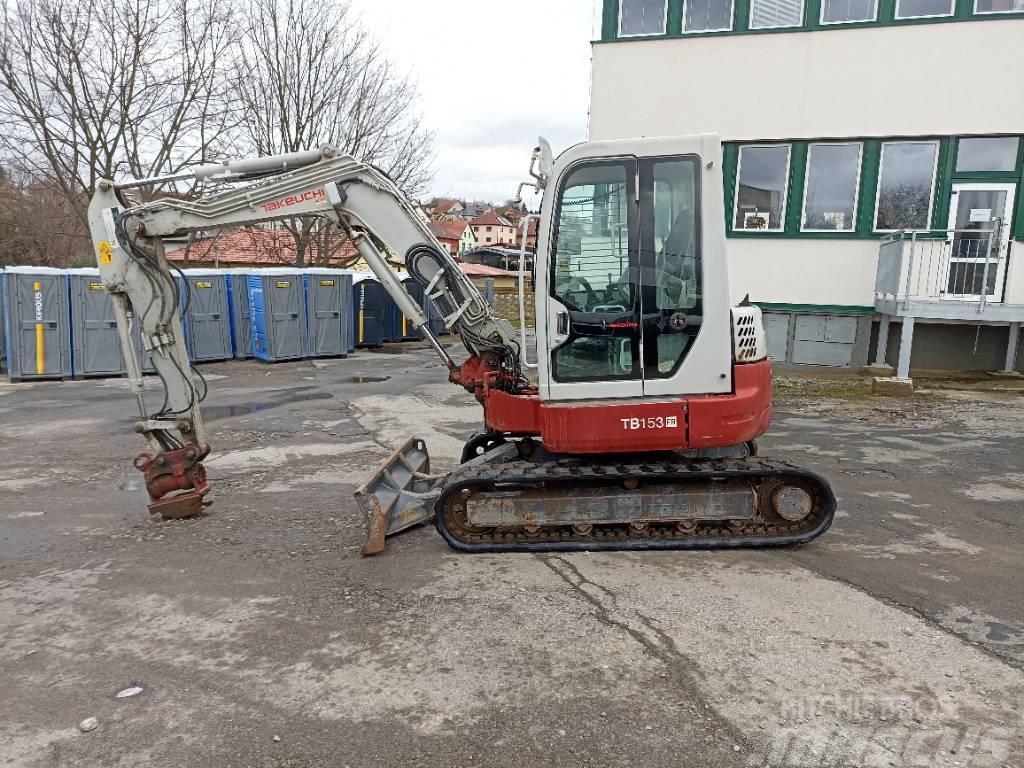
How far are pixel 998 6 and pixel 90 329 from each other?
17.2 m

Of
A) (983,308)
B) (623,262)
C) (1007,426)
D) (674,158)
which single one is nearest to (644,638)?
(623,262)

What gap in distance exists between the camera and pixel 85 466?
7.62 meters

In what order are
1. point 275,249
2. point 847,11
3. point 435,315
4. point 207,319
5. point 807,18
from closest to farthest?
point 435,315, point 847,11, point 807,18, point 207,319, point 275,249

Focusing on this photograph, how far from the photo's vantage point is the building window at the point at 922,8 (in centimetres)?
1209

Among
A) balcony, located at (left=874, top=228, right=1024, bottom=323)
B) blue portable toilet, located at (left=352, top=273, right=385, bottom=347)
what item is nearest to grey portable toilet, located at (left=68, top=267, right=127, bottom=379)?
blue portable toilet, located at (left=352, top=273, right=385, bottom=347)

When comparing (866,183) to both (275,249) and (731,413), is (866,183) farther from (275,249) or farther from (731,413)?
(275,249)

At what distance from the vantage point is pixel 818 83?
1271 centimetres

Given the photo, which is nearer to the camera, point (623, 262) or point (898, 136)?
point (623, 262)

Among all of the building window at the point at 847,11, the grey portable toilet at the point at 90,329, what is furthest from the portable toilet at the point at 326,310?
the building window at the point at 847,11

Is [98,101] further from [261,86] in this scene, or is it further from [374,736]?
[374,736]

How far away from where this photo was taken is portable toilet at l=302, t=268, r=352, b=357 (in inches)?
647

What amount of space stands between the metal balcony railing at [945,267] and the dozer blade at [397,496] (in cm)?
941

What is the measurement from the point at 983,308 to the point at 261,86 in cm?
1951

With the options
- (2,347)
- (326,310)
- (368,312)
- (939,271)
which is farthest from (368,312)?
(939,271)
